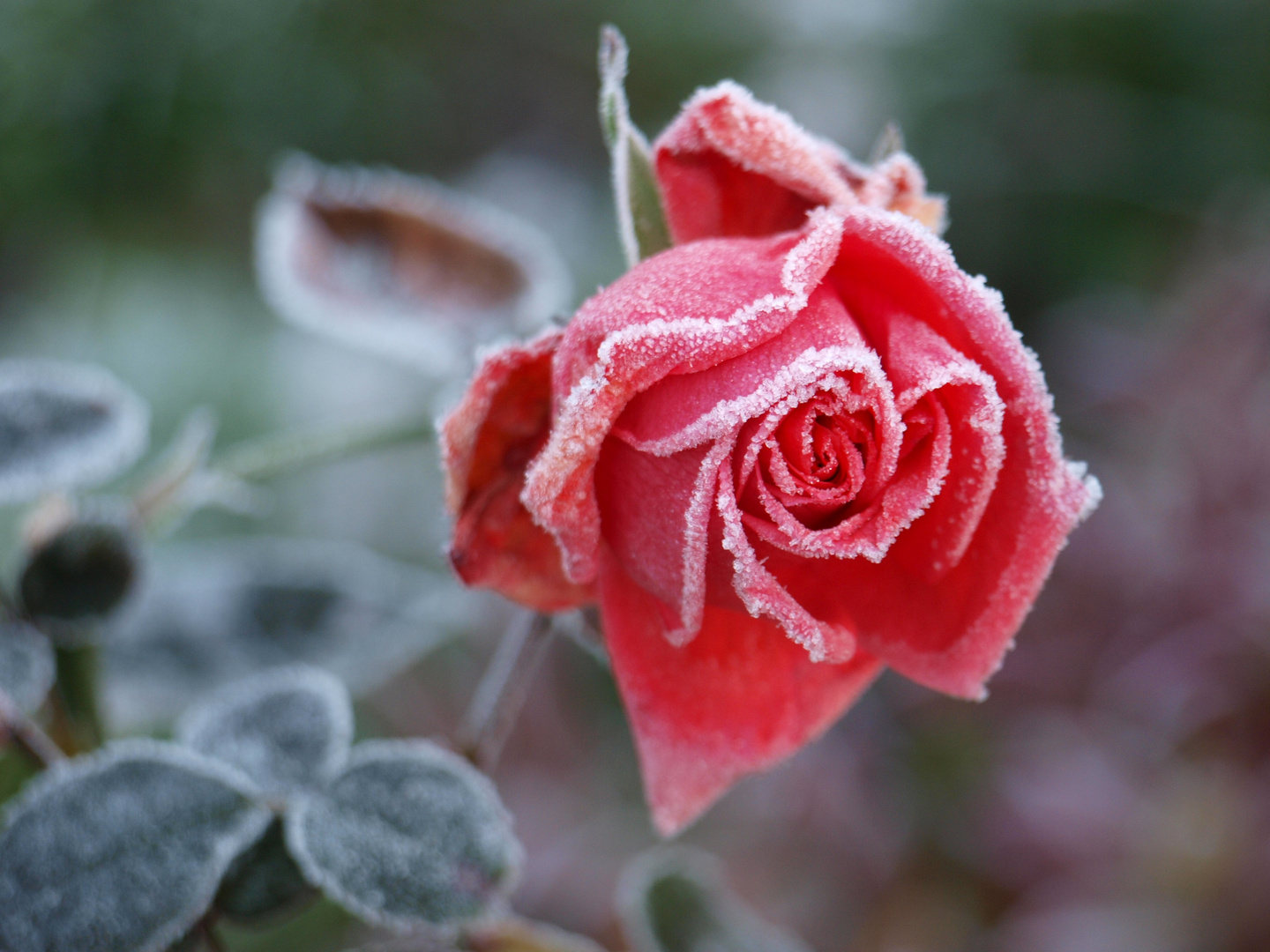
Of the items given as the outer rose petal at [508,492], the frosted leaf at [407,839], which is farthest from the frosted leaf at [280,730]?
the outer rose petal at [508,492]

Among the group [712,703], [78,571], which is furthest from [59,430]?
[712,703]

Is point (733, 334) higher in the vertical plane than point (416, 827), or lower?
higher

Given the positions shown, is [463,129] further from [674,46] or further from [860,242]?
[860,242]

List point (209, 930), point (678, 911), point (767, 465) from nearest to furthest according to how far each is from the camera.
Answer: point (767, 465), point (209, 930), point (678, 911)

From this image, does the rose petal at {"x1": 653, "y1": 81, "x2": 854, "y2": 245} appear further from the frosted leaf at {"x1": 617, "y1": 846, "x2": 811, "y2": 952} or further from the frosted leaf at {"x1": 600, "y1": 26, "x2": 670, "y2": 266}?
the frosted leaf at {"x1": 617, "y1": 846, "x2": 811, "y2": 952}

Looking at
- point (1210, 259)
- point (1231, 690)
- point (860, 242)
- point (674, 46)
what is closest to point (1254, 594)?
point (1231, 690)

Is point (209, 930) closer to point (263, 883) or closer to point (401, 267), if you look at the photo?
point (263, 883)
